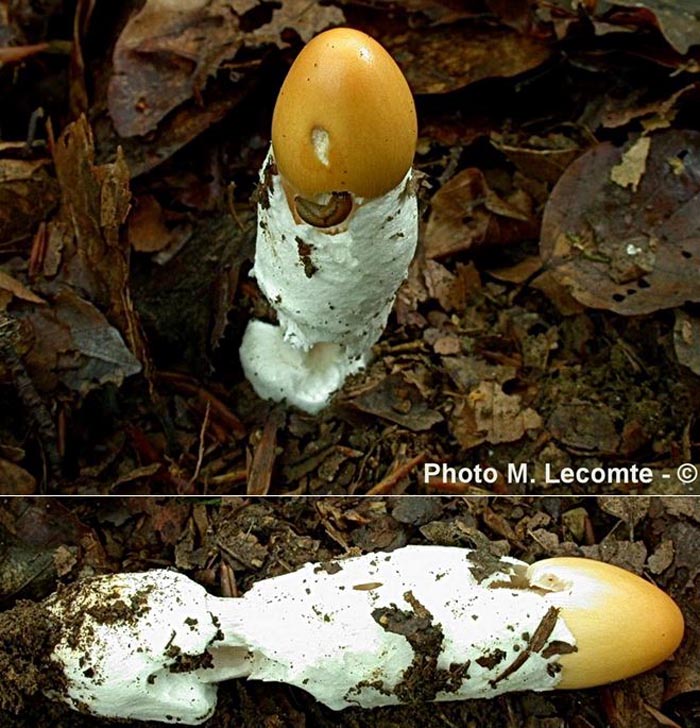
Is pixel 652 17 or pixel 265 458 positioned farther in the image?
pixel 652 17

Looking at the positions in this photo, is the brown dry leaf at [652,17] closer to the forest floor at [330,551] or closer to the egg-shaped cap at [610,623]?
the forest floor at [330,551]

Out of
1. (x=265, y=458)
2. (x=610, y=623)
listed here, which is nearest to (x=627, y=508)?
(x=610, y=623)

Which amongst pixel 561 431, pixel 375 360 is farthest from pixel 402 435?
pixel 561 431

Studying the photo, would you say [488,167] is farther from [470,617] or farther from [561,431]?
[470,617]

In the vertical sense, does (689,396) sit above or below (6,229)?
below

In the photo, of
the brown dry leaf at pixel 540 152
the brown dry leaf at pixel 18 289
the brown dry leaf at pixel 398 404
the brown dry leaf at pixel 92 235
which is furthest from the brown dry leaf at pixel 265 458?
the brown dry leaf at pixel 540 152

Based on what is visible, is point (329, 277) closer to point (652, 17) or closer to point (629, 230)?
point (629, 230)

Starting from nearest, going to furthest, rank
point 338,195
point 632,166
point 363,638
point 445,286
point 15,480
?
point 338,195
point 363,638
point 15,480
point 632,166
point 445,286
